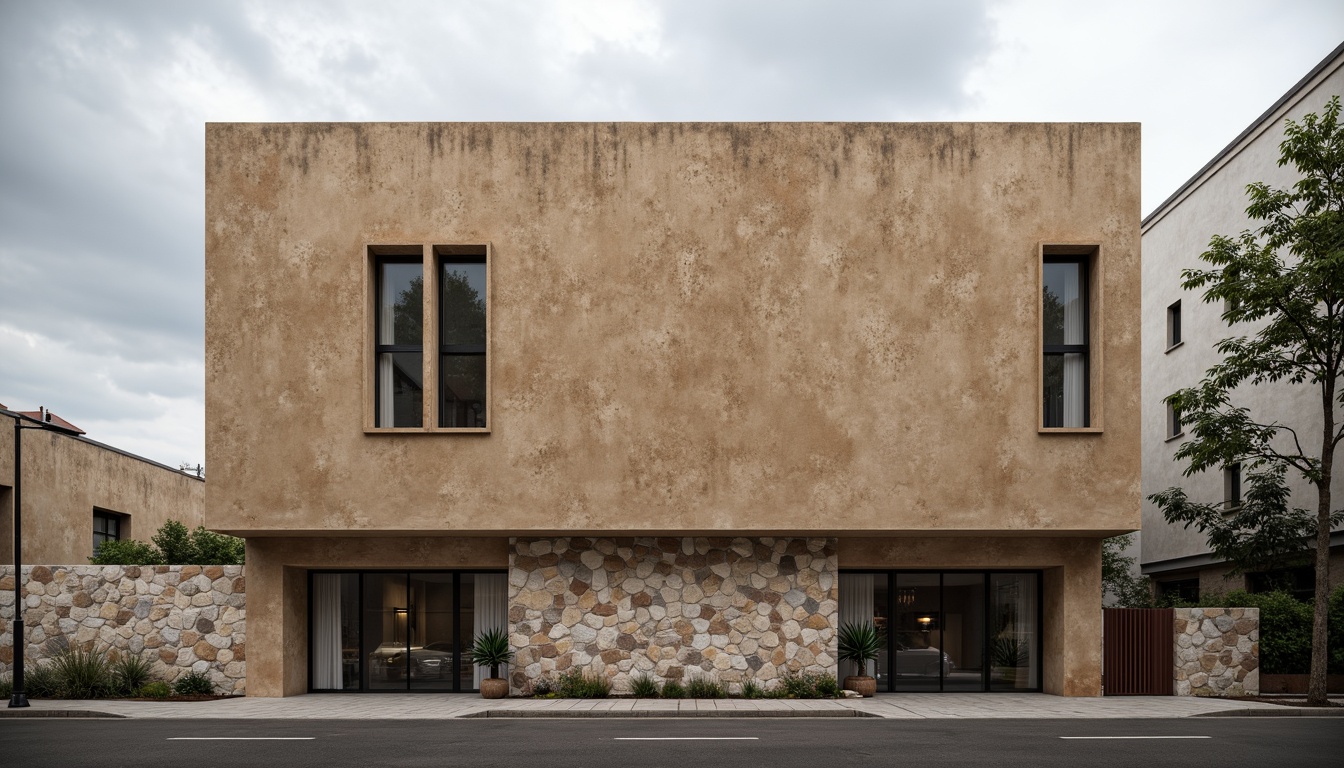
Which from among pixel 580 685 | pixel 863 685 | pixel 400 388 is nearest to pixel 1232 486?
pixel 863 685

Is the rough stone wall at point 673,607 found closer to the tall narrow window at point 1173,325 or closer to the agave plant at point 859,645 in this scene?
the agave plant at point 859,645

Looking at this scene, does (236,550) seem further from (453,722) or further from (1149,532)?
(1149,532)

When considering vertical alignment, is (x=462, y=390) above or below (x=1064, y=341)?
below

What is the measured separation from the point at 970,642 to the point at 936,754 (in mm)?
9169

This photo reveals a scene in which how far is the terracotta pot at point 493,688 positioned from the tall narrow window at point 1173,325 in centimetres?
2284

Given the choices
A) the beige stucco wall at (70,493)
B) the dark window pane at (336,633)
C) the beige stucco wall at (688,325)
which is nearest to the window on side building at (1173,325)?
the beige stucco wall at (688,325)

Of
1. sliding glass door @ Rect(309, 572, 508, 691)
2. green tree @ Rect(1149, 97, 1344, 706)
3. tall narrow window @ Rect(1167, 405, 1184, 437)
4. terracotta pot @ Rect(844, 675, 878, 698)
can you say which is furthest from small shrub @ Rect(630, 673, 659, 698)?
tall narrow window @ Rect(1167, 405, 1184, 437)

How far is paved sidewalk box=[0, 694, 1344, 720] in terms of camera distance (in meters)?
16.5

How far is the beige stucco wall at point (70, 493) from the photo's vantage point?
25250mm

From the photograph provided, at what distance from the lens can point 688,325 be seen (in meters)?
18.6

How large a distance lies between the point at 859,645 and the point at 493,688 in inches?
281

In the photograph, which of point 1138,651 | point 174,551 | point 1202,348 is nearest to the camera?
point 1138,651

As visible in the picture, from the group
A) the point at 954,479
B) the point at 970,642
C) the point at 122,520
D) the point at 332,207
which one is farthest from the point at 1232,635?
the point at 122,520

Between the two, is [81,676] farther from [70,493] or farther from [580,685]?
[70,493]
